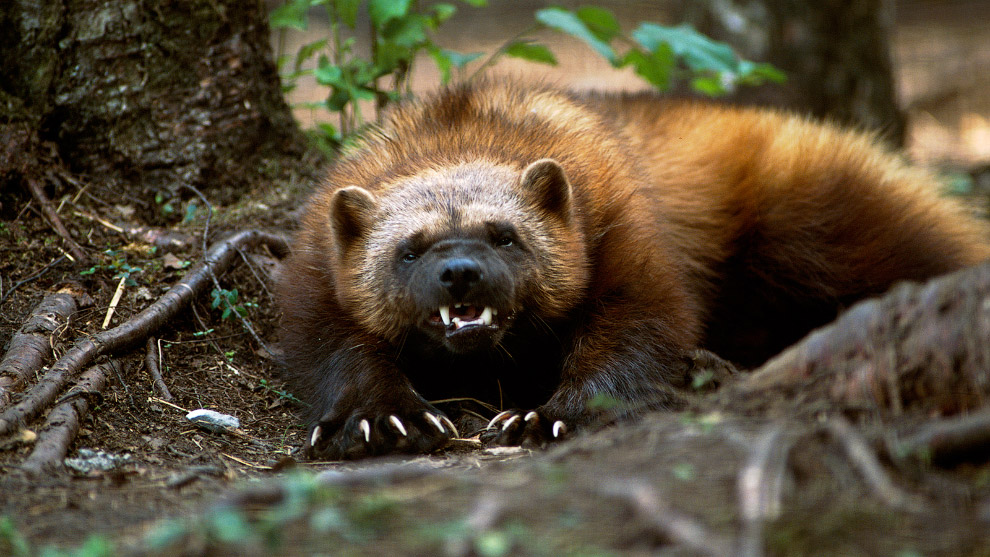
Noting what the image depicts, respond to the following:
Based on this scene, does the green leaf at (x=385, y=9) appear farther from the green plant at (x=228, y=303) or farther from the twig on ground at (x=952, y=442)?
the twig on ground at (x=952, y=442)

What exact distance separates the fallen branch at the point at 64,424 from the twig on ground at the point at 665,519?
219 centimetres

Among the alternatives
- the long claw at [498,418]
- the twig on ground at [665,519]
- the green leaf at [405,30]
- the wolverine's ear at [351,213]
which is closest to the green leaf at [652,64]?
the green leaf at [405,30]

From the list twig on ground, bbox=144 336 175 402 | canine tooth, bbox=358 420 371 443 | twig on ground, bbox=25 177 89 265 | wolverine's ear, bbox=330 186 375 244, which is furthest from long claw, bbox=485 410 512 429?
twig on ground, bbox=25 177 89 265

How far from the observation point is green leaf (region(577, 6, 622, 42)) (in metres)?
5.91

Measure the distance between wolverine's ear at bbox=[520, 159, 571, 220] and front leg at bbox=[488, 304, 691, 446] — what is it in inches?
23.6

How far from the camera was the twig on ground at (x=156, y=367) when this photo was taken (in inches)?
164

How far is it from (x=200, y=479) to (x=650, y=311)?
2.38m

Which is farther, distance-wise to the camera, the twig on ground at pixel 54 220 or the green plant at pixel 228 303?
the green plant at pixel 228 303

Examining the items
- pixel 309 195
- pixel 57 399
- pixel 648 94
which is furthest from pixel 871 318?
pixel 648 94

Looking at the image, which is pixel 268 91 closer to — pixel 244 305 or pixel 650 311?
pixel 244 305

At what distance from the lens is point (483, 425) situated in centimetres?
439

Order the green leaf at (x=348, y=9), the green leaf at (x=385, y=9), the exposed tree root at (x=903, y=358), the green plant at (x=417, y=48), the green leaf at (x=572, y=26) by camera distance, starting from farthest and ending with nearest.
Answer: the green leaf at (x=348, y=9) < the green plant at (x=417, y=48) < the green leaf at (x=572, y=26) < the green leaf at (x=385, y=9) < the exposed tree root at (x=903, y=358)

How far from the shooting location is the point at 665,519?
1932 mm

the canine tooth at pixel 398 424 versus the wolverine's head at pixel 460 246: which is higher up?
the wolverine's head at pixel 460 246
